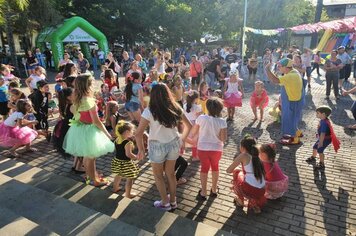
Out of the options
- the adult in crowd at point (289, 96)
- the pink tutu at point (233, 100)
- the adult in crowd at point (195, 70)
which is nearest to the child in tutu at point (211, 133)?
the adult in crowd at point (289, 96)

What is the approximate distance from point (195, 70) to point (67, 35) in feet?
35.8

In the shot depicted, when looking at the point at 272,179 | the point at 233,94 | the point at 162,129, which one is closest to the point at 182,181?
the point at 272,179

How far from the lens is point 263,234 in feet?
12.2

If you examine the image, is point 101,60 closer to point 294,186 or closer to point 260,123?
point 260,123

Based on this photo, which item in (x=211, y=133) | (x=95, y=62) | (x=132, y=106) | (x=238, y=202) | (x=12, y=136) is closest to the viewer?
(x=211, y=133)

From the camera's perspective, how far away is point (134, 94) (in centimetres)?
737

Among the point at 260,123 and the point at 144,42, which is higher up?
the point at 144,42

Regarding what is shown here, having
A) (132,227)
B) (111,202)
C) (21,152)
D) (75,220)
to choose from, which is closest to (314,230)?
(132,227)

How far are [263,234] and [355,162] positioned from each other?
3.27 meters

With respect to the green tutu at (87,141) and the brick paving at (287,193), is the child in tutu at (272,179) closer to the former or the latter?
the brick paving at (287,193)

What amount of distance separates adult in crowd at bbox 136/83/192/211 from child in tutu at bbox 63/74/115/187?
97 cm

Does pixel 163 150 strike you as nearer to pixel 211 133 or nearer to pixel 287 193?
pixel 211 133

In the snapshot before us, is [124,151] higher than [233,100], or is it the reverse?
[124,151]

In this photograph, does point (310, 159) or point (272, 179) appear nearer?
point (272, 179)
